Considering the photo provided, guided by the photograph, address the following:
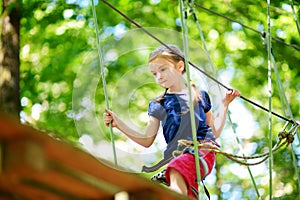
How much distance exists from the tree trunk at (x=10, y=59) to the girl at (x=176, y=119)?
1.24m

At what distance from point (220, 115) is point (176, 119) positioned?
18cm

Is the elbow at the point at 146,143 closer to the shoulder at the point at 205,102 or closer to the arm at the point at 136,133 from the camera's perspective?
the arm at the point at 136,133

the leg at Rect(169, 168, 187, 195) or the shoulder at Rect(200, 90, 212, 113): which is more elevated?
the shoulder at Rect(200, 90, 212, 113)

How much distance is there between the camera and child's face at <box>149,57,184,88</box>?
8.98 ft

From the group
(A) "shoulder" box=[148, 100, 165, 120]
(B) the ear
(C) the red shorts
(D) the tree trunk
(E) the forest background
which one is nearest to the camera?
(C) the red shorts

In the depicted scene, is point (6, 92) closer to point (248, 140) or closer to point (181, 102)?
point (181, 102)

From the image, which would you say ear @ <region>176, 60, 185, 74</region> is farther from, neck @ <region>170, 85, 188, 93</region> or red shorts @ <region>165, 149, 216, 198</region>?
red shorts @ <region>165, 149, 216, 198</region>

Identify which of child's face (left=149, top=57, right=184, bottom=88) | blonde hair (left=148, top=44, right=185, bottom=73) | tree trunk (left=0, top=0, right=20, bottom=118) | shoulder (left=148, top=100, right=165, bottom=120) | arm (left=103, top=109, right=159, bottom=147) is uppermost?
tree trunk (left=0, top=0, right=20, bottom=118)

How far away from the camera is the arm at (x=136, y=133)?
8.70 ft

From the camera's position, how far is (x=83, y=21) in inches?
211

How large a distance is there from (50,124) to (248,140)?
180 centimetres

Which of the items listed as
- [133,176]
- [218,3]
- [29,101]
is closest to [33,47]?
[29,101]

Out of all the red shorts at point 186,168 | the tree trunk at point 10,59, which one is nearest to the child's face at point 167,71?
the red shorts at point 186,168

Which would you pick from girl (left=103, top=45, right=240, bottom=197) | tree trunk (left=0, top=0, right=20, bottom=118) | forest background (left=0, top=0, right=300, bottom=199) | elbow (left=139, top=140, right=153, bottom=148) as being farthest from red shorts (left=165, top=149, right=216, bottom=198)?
forest background (left=0, top=0, right=300, bottom=199)
